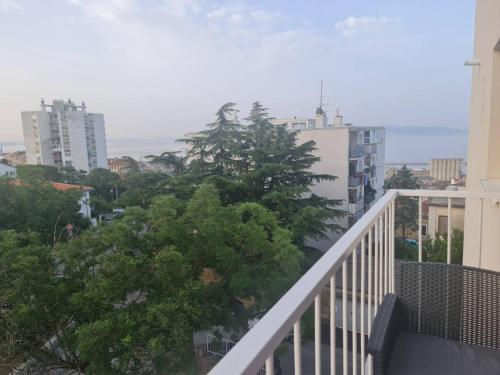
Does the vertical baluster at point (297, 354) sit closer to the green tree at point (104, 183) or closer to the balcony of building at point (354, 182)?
the green tree at point (104, 183)

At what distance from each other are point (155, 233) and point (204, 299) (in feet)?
5.61

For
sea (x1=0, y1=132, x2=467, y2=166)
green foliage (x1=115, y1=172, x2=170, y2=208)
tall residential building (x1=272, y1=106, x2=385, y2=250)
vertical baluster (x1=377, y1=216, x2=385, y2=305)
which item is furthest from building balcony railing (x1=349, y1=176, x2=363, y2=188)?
vertical baluster (x1=377, y1=216, x2=385, y2=305)

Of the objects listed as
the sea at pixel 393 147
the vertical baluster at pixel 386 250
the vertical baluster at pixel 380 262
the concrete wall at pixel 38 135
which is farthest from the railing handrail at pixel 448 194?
the concrete wall at pixel 38 135

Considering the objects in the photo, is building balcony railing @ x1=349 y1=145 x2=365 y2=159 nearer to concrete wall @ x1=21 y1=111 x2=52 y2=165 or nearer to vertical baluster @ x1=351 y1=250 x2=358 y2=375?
vertical baluster @ x1=351 y1=250 x2=358 y2=375

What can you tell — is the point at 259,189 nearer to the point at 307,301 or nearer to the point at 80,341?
the point at 80,341

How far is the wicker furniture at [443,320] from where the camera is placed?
1082mm

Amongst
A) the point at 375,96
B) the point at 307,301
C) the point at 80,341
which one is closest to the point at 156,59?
the point at 375,96

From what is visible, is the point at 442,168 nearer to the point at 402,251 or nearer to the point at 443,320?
the point at 402,251

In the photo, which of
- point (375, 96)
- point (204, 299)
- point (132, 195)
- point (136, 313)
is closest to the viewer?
point (136, 313)

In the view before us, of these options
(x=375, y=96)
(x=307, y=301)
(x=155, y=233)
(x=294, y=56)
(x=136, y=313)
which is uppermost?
(x=294, y=56)

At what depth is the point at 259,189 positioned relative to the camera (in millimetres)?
12766

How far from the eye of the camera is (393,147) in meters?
22.2

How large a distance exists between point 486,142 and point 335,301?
239cm

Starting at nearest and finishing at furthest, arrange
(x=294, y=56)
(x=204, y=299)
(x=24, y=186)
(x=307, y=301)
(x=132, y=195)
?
1. (x=307, y=301)
2. (x=204, y=299)
3. (x=24, y=186)
4. (x=132, y=195)
5. (x=294, y=56)
